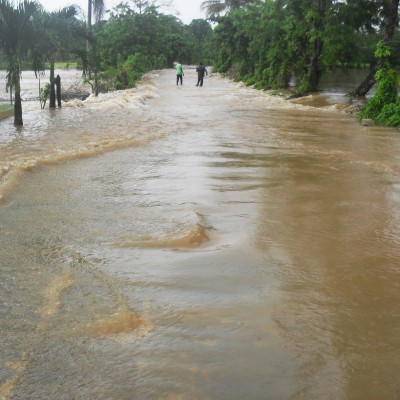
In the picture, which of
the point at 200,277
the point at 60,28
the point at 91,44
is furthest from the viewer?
the point at 91,44

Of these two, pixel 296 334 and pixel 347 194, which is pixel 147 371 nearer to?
pixel 296 334

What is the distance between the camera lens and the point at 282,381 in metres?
2.94

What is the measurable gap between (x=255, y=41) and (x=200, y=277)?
27295 millimetres

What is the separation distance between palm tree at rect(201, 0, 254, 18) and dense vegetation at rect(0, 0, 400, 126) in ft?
0.30

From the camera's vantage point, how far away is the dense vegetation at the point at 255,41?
43.4ft

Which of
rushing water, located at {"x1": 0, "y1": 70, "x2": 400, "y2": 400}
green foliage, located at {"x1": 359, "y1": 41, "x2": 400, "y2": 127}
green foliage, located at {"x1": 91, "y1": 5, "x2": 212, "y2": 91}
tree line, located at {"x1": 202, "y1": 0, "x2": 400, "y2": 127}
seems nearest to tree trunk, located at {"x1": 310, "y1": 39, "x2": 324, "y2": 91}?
tree line, located at {"x1": 202, "y1": 0, "x2": 400, "y2": 127}

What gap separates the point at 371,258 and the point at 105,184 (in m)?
4.26

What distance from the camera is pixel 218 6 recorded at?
4612 cm

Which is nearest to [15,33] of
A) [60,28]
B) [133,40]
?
[60,28]

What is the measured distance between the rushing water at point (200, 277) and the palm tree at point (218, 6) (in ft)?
130

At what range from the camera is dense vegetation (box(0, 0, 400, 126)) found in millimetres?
13242

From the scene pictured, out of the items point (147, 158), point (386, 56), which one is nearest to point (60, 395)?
point (147, 158)

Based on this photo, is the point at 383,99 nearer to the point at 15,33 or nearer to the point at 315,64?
the point at 315,64

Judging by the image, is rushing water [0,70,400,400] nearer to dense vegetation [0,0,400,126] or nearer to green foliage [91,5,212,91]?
dense vegetation [0,0,400,126]
